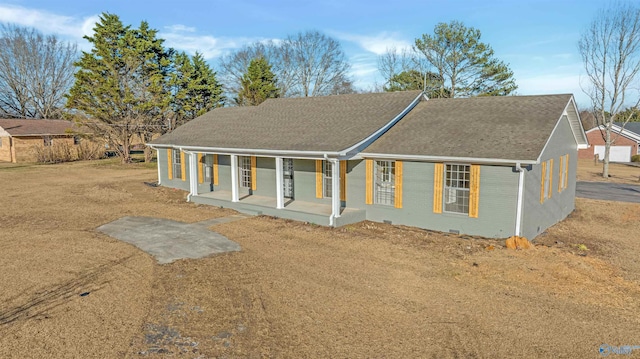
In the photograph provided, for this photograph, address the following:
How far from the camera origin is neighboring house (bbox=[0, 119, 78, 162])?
131 ft

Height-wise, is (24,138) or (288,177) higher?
(24,138)

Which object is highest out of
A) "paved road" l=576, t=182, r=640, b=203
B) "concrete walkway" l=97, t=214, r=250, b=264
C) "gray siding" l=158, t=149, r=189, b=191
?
"gray siding" l=158, t=149, r=189, b=191

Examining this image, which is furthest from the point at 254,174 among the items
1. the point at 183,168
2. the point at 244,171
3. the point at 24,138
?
the point at 24,138

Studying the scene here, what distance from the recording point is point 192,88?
4150 centimetres

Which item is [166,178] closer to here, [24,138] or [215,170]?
[215,170]

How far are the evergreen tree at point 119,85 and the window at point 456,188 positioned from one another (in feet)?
100

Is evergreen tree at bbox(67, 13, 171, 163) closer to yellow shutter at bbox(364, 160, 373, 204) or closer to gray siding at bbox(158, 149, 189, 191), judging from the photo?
gray siding at bbox(158, 149, 189, 191)

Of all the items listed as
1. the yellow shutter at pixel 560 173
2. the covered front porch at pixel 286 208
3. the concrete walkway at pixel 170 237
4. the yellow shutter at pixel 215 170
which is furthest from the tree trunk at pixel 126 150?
the yellow shutter at pixel 560 173

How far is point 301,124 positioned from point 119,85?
26.1m

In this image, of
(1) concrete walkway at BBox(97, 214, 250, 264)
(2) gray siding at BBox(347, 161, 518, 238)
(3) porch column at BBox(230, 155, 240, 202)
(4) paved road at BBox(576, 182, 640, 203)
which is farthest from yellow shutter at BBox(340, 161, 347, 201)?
(4) paved road at BBox(576, 182, 640, 203)

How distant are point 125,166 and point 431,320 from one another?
34.2 meters

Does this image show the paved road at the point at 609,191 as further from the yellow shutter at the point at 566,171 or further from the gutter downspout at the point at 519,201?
the gutter downspout at the point at 519,201

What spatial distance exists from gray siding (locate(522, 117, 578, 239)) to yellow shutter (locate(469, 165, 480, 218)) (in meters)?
1.30

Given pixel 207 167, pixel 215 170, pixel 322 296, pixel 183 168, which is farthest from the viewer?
pixel 183 168
